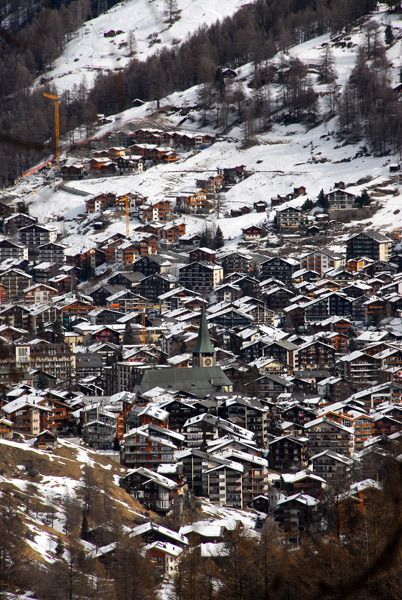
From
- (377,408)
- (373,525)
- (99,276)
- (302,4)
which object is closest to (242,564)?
(373,525)

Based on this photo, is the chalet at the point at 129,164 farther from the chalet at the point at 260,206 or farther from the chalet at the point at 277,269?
the chalet at the point at 277,269

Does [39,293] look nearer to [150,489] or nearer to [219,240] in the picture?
[219,240]

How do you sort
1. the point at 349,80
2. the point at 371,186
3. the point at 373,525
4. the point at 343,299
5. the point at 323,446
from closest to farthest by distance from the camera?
the point at 373,525, the point at 323,446, the point at 343,299, the point at 371,186, the point at 349,80

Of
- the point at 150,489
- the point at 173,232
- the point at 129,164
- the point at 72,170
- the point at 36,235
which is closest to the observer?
the point at 150,489

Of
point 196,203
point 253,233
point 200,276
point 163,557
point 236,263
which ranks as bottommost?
point 200,276

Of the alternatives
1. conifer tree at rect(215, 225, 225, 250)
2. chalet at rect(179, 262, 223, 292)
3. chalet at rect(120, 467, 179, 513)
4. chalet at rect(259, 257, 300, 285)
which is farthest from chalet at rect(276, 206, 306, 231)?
chalet at rect(120, 467, 179, 513)

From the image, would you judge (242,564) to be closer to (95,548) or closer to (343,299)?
(95,548)

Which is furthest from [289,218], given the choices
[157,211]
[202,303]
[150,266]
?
[202,303]
